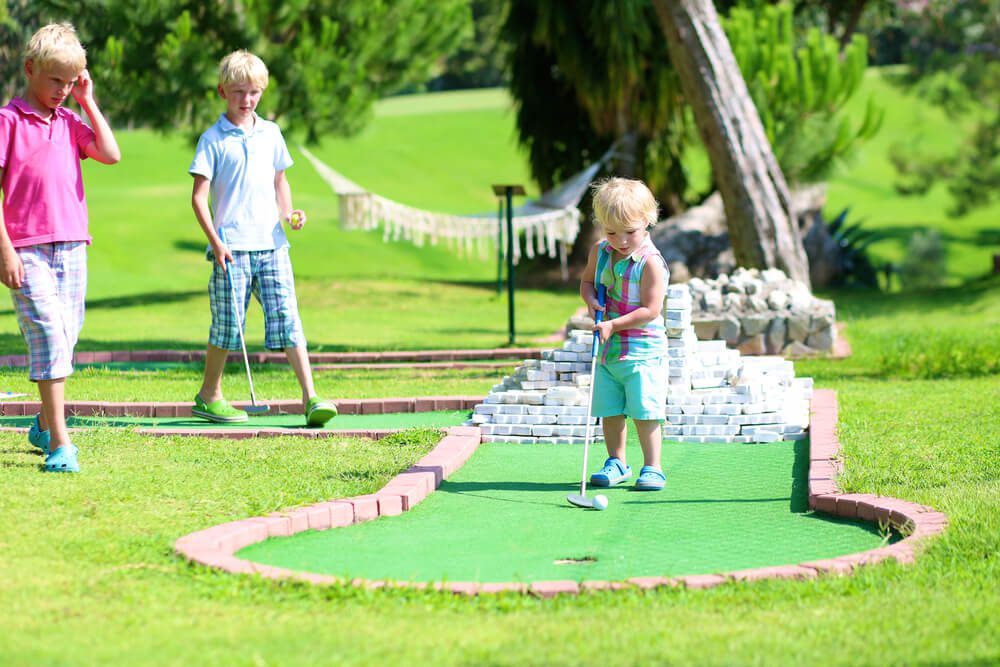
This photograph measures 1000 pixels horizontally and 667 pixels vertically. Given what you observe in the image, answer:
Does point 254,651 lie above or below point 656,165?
below

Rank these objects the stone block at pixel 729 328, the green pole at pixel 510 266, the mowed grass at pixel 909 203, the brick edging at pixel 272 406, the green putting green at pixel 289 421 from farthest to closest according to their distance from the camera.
A: the mowed grass at pixel 909 203 → the green pole at pixel 510 266 → the stone block at pixel 729 328 → the brick edging at pixel 272 406 → the green putting green at pixel 289 421

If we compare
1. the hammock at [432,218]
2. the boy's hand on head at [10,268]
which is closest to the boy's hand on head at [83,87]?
the boy's hand on head at [10,268]

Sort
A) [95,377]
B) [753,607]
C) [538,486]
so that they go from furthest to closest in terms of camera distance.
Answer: [95,377], [538,486], [753,607]

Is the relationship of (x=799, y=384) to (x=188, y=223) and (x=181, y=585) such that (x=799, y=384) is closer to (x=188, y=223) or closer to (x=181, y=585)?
(x=181, y=585)

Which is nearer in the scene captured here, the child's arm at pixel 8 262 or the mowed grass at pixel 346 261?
the child's arm at pixel 8 262

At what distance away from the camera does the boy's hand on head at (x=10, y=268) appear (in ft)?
16.2

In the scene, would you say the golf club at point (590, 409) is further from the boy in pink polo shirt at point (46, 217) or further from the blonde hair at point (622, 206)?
the boy in pink polo shirt at point (46, 217)

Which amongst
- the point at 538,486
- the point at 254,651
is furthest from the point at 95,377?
the point at 254,651

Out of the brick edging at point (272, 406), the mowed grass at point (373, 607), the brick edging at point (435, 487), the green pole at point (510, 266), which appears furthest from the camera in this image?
the green pole at point (510, 266)

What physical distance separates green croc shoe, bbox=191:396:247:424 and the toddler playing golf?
2.02 meters

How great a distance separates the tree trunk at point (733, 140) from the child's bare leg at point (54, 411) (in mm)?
9522

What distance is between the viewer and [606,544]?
4348 mm

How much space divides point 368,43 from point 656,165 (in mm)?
4840

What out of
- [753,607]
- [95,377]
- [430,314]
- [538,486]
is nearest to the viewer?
[753,607]
